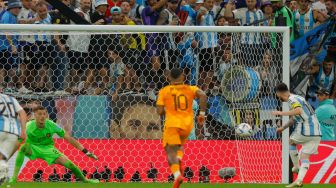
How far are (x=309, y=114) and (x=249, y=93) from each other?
1.41 meters

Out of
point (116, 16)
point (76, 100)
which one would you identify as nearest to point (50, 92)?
point (76, 100)

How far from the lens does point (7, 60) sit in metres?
17.1

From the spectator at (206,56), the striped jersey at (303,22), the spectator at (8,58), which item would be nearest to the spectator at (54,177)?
the spectator at (8,58)

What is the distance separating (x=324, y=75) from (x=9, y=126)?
28.5ft

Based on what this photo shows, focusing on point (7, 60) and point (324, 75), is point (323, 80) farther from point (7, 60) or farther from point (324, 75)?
point (7, 60)

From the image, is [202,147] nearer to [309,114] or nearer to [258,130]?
[258,130]

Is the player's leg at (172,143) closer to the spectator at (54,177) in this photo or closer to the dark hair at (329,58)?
the spectator at (54,177)

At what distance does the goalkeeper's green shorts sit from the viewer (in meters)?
16.4

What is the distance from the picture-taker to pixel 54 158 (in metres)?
16.4

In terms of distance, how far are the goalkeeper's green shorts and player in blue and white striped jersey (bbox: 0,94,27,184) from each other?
3.42 meters

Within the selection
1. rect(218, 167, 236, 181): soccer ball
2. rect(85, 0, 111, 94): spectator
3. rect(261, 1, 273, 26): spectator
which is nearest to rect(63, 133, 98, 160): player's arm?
rect(85, 0, 111, 94): spectator

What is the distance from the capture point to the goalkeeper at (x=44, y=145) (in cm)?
1619

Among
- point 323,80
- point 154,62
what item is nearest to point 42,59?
point 154,62

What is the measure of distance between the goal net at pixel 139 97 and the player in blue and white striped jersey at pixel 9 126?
12.6ft
